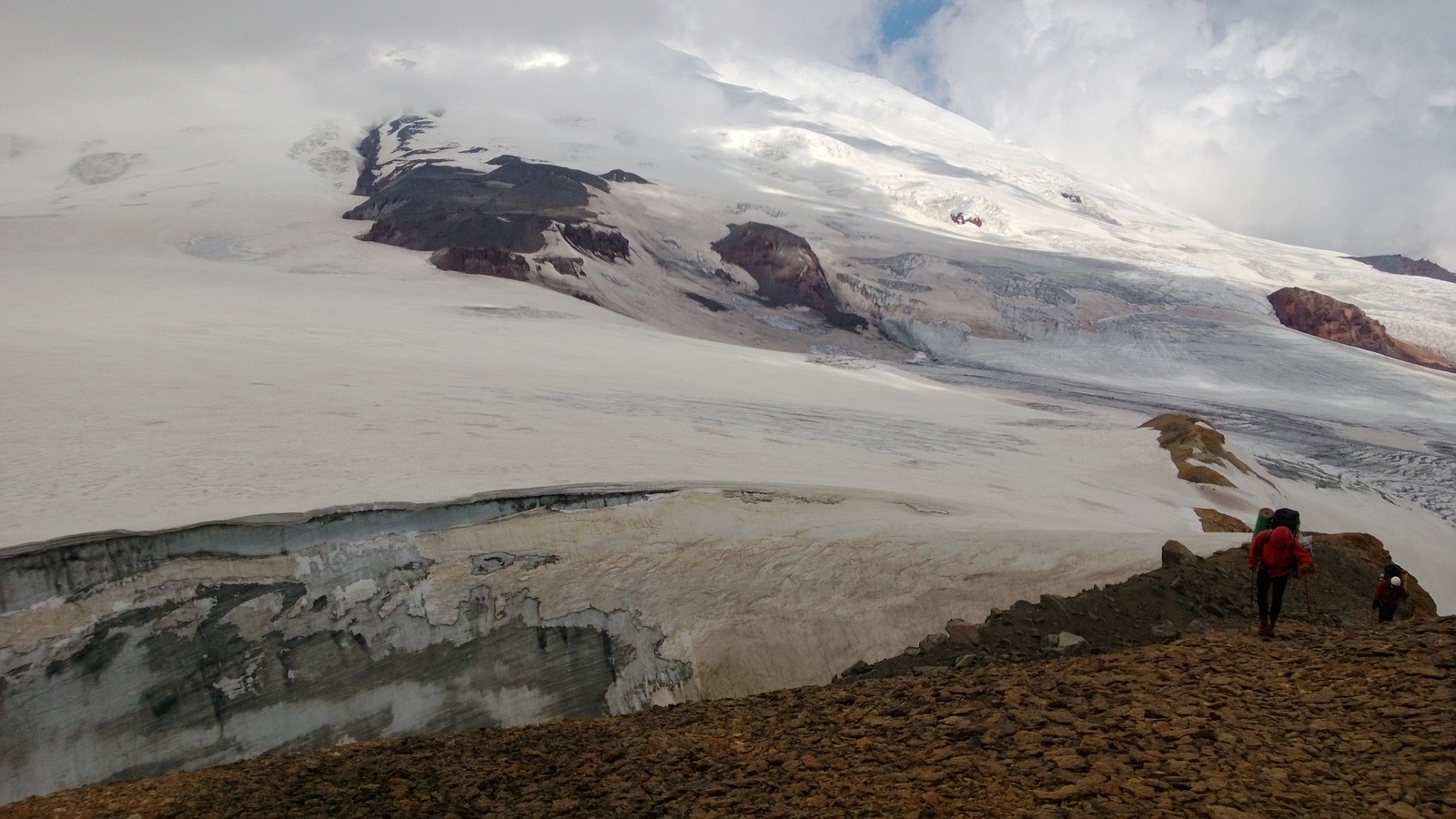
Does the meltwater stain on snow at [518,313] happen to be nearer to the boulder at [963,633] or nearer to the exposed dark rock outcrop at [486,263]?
the exposed dark rock outcrop at [486,263]

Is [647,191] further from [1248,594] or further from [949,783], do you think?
[949,783]

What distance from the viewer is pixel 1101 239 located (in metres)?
53.7

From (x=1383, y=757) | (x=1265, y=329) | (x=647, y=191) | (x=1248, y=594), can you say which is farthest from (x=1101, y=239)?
(x=1383, y=757)

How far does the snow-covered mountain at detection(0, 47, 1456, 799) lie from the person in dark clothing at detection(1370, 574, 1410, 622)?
1477mm

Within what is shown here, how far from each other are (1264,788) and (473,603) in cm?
405

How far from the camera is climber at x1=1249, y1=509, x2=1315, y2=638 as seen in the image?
4.79m

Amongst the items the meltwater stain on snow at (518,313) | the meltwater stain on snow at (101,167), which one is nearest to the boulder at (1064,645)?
the meltwater stain on snow at (518,313)

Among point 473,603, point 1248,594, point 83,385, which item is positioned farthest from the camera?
point 83,385

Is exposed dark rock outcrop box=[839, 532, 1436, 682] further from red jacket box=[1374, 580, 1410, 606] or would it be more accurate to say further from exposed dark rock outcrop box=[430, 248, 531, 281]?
exposed dark rock outcrop box=[430, 248, 531, 281]

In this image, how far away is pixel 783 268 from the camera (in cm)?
4075

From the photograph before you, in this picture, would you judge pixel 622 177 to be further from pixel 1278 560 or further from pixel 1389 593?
pixel 1278 560

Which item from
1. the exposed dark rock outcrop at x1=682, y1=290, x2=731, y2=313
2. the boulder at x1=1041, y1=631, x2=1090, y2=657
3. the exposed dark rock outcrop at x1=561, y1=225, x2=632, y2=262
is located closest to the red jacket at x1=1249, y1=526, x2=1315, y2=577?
the boulder at x1=1041, y1=631, x2=1090, y2=657

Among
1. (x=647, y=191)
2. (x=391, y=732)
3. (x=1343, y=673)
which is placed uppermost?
(x=647, y=191)

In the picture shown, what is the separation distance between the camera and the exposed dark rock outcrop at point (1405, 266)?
74375mm
